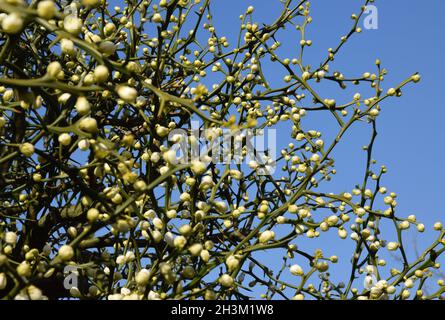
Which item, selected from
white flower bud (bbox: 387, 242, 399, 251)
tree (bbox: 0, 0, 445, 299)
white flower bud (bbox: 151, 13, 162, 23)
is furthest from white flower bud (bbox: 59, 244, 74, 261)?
white flower bud (bbox: 151, 13, 162, 23)

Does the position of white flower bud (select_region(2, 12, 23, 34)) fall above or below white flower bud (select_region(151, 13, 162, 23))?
below

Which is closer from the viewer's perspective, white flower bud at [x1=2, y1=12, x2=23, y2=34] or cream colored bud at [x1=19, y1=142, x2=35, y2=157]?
white flower bud at [x1=2, y1=12, x2=23, y2=34]

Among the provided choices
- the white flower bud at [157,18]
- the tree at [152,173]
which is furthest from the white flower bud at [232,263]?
the white flower bud at [157,18]

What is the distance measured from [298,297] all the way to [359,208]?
56 centimetres

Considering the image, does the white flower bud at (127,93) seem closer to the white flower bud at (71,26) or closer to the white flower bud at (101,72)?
the white flower bud at (101,72)

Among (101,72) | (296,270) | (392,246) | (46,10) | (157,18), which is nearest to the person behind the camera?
(46,10)

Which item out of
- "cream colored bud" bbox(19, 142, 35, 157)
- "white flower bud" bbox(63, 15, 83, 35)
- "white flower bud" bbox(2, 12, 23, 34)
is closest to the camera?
"white flower bud" bbox(2, 12, 23, 34)

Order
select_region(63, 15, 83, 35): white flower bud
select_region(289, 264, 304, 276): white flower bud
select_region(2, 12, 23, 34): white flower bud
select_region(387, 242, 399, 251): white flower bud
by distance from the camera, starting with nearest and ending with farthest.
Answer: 1. select_region(2, 12, 23, 34): white flower bud
2. select_region(63, 15, 83, 35): white flower bud
3. select_region(289, 264, 304, 276): white flower bud
4. select_region(387, 242, 399, 251): white flower bud

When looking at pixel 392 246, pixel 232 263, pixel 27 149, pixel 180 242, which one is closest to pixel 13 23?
pixel 27 149

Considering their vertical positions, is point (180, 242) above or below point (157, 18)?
below

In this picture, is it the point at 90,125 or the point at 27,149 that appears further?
the point at 27,149

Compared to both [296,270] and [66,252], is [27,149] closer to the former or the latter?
[66,252]

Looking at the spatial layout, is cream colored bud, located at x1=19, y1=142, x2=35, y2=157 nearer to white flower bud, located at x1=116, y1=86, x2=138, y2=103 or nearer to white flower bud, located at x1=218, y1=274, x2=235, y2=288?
white flower bud, located at x1=116, y1=86, x2=138, y2=103

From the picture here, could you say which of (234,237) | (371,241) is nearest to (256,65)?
(234,237)
